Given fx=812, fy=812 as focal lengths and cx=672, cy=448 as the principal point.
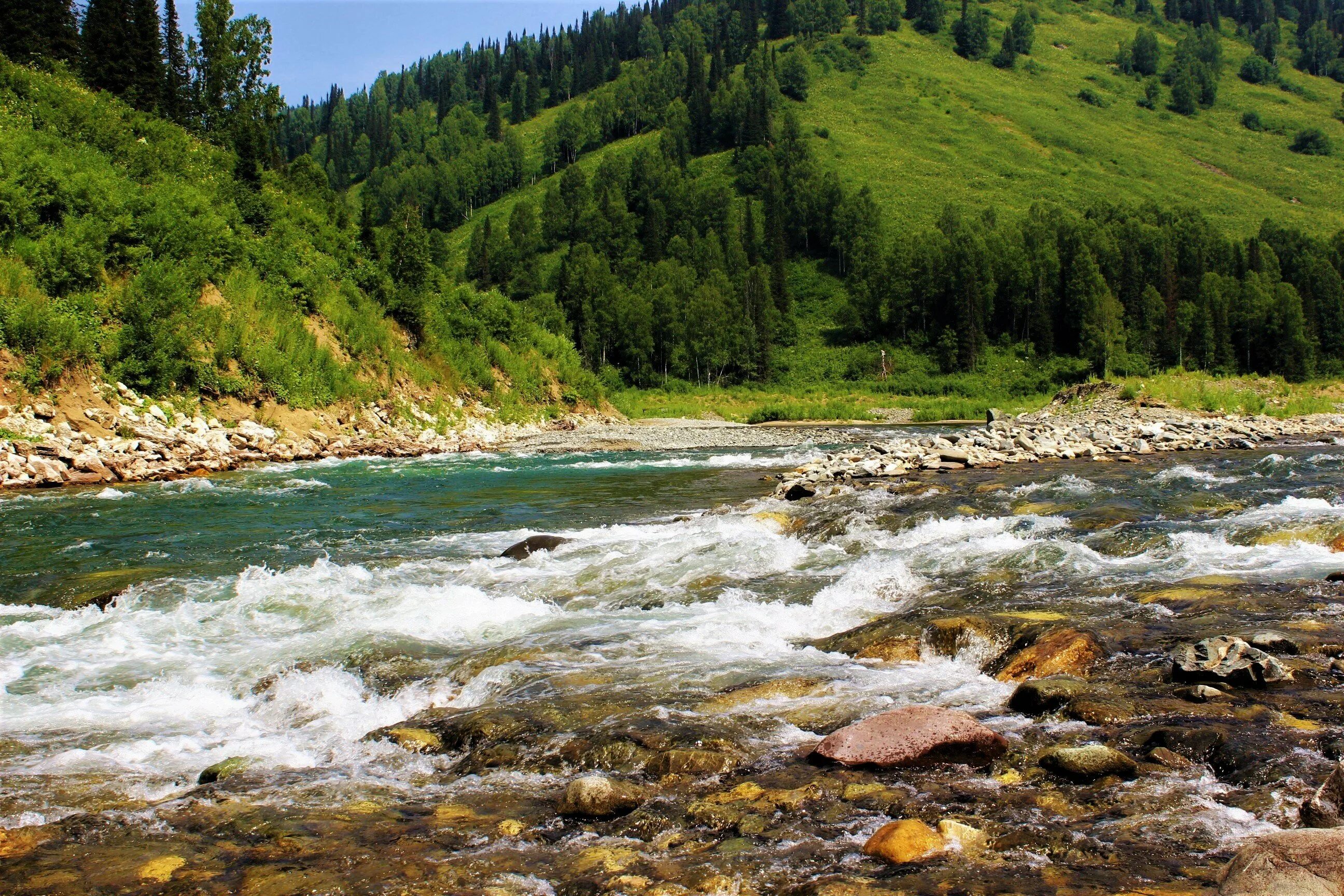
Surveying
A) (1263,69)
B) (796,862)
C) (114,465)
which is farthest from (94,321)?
(1263,69)

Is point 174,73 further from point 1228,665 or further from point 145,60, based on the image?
point 1228,665

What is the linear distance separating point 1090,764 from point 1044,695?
125 cm

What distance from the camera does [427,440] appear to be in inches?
1425

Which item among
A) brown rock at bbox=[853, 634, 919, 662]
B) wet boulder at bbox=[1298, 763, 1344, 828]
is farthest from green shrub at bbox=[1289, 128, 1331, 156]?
wet boulder at bbox=[1298, 763, 1344, 828]

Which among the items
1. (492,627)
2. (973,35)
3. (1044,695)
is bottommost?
(492,627)

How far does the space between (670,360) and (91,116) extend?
58973 mm

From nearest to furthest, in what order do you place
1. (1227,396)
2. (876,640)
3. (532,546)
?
1. (876,640)
2. (532,546)
3. (1227,396)

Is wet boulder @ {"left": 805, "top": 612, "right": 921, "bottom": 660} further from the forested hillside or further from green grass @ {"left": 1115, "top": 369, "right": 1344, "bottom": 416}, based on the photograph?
green grass @ {"left": 1115, "top": 369, "right": 1344, "bottom": 416}

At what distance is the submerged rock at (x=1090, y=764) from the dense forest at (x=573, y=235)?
84.3 feet

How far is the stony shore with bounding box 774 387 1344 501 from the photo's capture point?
73.5 feet

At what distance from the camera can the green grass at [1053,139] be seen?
4688 inches

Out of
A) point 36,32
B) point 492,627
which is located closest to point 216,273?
point 492,627

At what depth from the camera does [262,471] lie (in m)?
24.8

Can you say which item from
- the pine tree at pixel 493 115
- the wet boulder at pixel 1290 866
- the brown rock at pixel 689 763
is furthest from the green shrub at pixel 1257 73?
the wet boulder at pixel 1290 866
